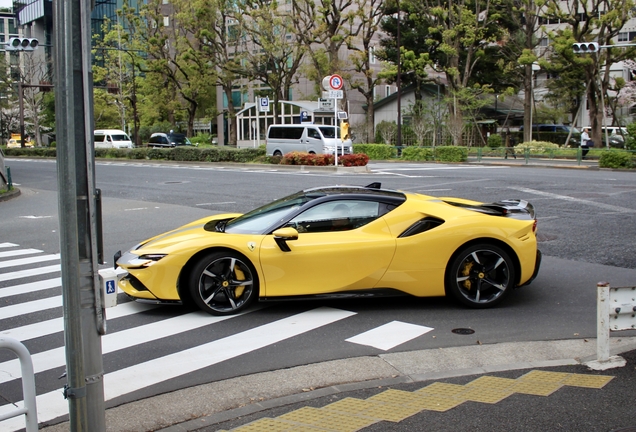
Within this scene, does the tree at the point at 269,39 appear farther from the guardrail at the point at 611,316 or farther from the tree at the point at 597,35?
the guardrail at the point at 611,316

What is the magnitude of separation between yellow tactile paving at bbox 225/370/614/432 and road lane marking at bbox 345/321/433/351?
108 centimetres

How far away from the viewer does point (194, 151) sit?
37.6 m

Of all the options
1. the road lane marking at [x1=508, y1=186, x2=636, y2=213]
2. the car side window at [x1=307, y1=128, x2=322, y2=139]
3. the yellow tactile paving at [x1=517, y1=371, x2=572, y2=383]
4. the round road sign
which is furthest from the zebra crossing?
the car side window at [x1=307, y1=128, x2=322, y2=139]

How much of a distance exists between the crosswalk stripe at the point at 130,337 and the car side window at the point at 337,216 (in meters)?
1.15

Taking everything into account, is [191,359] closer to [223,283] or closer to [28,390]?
[223,283]

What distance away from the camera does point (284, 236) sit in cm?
680

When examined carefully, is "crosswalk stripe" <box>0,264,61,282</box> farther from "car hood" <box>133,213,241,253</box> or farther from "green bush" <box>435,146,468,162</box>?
"green bush" <box>435,146,468,162</box>

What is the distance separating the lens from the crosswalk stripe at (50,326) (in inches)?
265

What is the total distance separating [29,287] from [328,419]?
586cm

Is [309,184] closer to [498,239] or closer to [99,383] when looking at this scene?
[498,239]

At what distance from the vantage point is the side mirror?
679cm

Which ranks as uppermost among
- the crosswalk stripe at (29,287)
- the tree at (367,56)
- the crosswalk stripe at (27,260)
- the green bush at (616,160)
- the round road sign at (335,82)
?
the tree at (367,56)

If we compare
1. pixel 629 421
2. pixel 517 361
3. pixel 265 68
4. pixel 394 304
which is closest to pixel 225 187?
pixel 394 304

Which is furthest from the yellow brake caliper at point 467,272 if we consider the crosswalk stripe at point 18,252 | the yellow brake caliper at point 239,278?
the crosswalk stripe at point 18,252
